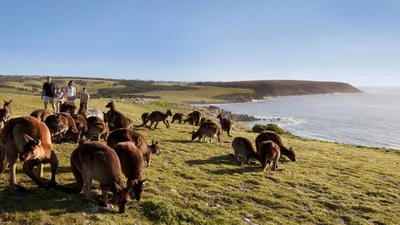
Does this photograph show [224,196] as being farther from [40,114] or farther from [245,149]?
[40,114]

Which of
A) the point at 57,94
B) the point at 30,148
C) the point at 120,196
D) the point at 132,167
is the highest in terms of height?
the point at 57,94

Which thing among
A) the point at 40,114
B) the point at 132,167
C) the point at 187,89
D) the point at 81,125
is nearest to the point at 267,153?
the point at 132,167

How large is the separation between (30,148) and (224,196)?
579 cm

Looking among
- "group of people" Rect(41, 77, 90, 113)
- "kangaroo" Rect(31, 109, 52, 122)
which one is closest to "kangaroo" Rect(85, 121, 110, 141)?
"kangaroo" Rect(31, 109, 52, 122)

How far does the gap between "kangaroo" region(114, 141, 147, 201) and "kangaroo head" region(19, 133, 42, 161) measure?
A: 2.15m

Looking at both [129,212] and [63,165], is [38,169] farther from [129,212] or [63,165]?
[129,212]

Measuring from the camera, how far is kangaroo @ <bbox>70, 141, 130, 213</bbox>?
282 inches

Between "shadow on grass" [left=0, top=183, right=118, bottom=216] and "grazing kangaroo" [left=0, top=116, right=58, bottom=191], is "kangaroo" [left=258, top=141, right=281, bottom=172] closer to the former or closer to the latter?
"shadow on grass" [left=0, top=183, right=118, bottom=216]

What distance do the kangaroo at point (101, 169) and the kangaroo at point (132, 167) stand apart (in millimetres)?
448

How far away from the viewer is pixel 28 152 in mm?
6977

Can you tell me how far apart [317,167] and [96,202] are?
463 inches

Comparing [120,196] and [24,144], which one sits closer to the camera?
[120,196]

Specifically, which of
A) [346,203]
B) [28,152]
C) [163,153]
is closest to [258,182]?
[346,203]

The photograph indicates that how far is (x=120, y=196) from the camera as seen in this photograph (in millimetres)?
7148
